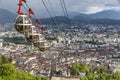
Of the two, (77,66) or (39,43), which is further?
(77,66)

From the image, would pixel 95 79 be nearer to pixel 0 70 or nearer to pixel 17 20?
pixel 0 70

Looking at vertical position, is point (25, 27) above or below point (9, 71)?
above

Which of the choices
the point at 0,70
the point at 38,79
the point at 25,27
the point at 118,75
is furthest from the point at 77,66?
the point at 25,27

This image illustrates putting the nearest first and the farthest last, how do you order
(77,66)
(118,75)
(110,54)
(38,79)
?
(38,79) → (118,75) → (77,66) → (110,54)

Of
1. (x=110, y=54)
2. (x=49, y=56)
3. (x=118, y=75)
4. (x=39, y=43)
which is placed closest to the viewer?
(x=39, y=43)

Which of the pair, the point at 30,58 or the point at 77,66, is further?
the point at 30,58

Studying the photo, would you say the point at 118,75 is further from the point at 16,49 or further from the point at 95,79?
the point at 16,49

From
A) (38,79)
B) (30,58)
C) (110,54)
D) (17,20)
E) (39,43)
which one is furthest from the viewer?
(110,54)

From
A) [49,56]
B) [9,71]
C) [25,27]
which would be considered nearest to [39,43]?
[25,27]

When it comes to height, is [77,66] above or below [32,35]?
below
